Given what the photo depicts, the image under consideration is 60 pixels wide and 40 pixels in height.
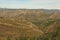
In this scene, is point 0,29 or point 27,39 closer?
point 27,39

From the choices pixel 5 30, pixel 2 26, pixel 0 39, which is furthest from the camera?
pixel 2 26

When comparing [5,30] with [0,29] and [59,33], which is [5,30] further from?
[59,33]

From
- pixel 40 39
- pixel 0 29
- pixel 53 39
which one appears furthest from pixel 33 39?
pixel 0 29

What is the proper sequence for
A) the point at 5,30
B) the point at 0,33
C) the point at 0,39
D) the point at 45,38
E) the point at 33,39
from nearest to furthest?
the point at 45,38 → the point at 33,39 → the point at 0,39 → the point at 0,33 → the point at 5,30

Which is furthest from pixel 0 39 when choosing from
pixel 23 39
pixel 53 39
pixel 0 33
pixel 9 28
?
pixel 9 28

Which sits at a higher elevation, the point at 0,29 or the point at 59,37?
the point at 59,37

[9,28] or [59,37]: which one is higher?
[59,37]

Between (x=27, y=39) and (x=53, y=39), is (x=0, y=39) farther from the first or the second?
(x=53, y=39)

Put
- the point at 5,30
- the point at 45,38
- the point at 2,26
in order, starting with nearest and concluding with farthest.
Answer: the point at 45,38, the point at 5,30, the point at 2,26

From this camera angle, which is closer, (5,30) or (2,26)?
(5,30)
